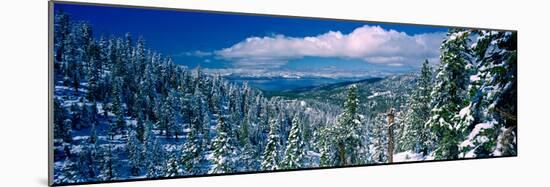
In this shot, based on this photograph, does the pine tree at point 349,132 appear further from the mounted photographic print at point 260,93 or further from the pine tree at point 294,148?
the pine tree at point 294,148

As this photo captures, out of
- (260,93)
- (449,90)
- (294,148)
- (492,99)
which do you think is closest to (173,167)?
(260,93)

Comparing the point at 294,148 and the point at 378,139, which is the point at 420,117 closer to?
the point at 378,139

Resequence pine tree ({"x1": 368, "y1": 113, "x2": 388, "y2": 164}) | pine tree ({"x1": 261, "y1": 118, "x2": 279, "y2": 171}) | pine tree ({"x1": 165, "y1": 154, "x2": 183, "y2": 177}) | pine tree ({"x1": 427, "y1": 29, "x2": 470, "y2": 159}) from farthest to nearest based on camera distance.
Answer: pine tree ({"x1": 427, "y1": 29, "x2": 470, "y2": 159}) → pine tree ({"x1": 368, "y1": 113, "x2": 388, "y2": 164}) → pine tree ({"x1": 261, "y1": 118, "x2": 279, "y2": 171}) → pine tree ({"x1": 165, "y1": 154, "x2": 183, "y2": 177})

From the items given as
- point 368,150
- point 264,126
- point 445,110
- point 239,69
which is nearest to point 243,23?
point 239,69

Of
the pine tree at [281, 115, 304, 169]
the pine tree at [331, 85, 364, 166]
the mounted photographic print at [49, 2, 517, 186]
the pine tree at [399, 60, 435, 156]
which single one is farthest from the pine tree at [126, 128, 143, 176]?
the pine tree at [399, 60, 435, 156]

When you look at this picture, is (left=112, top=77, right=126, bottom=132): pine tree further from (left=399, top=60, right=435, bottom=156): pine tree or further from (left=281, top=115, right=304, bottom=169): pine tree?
(left=399, top=60, right=435, bottom=156): pine tree
